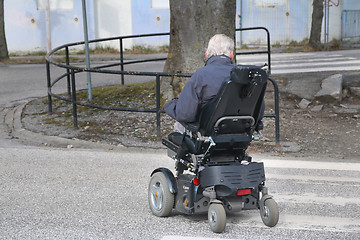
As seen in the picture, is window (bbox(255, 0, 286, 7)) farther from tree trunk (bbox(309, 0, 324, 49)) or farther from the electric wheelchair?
the electric wheelchair

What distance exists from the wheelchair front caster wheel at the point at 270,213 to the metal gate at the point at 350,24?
70.3 feet

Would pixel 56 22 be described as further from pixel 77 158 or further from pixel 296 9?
pixel 77 158

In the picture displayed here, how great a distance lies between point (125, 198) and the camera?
605cm

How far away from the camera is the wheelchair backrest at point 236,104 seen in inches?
184

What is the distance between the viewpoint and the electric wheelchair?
476cm

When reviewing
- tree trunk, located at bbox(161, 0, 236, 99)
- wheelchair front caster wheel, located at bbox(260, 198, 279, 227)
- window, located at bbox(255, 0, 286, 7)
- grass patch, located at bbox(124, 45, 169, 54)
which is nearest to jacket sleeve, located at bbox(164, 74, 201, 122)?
wheelchair front caster wheel, located at bbox(260, 198, 279, 227)

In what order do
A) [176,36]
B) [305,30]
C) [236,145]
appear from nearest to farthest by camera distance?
[236,145] < [176,36] < [305,30]

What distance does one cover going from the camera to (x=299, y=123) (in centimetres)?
959

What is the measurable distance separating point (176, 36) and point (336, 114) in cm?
300

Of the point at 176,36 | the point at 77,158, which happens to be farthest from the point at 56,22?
the point at 77,158

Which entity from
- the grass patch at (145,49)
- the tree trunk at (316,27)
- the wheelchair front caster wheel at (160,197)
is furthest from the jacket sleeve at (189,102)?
the grass patch at (145,49)

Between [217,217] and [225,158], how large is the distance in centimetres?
54

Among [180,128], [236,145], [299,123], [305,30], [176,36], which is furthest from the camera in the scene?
[305,30]

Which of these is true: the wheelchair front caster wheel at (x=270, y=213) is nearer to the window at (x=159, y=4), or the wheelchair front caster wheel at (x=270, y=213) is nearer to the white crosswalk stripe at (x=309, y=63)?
the white crosswalk stripe at (x=309, y=63)
